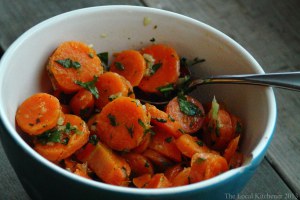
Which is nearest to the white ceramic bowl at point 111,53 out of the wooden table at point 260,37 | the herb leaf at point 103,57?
the herb leaf at point 103,57

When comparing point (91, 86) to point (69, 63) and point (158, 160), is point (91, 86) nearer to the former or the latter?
point (69, 63)

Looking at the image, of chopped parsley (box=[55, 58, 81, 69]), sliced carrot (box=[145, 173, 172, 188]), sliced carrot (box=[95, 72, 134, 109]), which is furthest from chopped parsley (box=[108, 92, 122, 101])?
sliced carrot (box=[145, 173, 172, 188])

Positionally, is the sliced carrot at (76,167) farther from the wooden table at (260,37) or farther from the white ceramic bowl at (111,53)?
the wooden table at (260,37)

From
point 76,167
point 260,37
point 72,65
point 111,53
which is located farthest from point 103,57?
point 260,37

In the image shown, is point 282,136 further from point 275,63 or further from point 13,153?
point 13,153

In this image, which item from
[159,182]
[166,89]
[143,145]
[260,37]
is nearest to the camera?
[159,182]

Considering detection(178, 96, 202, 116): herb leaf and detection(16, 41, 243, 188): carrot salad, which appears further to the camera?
detection(178, 96, 202, 116): herb leaf

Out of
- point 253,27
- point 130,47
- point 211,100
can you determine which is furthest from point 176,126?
point 253,27

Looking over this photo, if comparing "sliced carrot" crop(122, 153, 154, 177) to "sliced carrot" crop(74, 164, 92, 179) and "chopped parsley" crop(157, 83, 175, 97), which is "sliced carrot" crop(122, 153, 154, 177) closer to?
"sliced carrot" crop(74, 164, 92, 179)
